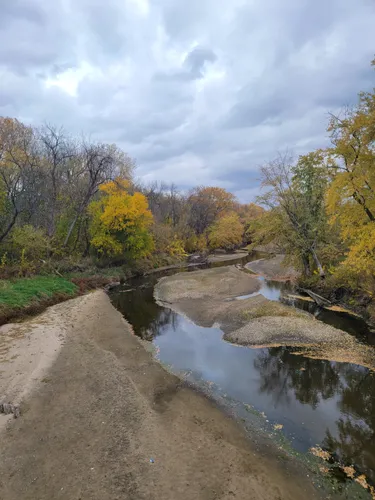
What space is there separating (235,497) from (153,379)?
245 inches

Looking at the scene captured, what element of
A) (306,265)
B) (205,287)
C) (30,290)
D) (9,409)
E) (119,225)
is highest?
(119,225)

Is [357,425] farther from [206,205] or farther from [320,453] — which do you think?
[206,205]

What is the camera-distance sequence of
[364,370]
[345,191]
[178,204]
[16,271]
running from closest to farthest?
[364,370] < [345,191] < [16,271] < [178,204]

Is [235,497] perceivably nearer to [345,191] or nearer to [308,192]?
[345,191]

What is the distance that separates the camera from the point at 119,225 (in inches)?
1473

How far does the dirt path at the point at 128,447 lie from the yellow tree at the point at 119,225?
25.3 metres

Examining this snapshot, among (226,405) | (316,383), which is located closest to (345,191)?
(316,383)

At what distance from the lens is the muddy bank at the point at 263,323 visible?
1566 centimetres

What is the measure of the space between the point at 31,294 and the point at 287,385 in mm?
18988

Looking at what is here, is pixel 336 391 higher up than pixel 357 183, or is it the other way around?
pixel 357 183

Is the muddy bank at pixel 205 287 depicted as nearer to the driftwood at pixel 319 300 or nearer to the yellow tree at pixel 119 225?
the driftwood at pixel 319 300

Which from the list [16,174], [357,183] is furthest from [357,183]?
[16,174]

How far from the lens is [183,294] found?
29.2 m

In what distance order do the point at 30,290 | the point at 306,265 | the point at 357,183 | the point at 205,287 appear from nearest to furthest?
the point at 357,183, the point at 30,290, the point at 205,287, the point at 306,265
